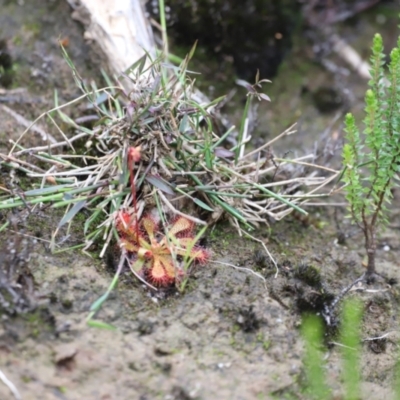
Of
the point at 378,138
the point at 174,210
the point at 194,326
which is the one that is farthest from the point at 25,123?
the point at 378,138

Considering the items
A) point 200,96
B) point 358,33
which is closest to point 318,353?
point 200,96

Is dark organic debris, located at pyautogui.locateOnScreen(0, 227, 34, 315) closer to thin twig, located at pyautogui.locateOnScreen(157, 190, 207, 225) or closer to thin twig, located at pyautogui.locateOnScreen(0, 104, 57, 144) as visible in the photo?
thin twig, located at pyautogui.locateOnScreen(157, 190, 207, 225)

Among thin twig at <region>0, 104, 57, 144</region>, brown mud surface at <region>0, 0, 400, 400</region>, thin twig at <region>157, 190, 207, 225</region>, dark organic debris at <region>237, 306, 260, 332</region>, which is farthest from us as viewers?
thin twig at <region>0, 104, 57, 144</region>

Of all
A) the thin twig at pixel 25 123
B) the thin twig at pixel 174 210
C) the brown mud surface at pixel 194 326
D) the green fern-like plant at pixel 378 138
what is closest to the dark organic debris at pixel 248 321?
the brown mud surface at pixel 194 326

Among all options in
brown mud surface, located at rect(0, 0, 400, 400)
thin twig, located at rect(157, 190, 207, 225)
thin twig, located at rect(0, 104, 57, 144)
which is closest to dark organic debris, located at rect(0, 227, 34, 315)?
brown mud surface, located at rect(0, 0, 400, 400)

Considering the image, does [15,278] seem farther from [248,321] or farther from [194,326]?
[248,321]

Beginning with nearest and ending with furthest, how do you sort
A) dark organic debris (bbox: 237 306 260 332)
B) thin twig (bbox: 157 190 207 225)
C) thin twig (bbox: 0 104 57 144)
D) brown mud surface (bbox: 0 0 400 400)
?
1. brown mud surface (bbox: 0 0 400 400)
2. dark organic debris (bbox: 237 306 260 332)
3. thin twig (bbox: 157 190 207 225)
4. thin twig (bbox: 0 104 57 144)

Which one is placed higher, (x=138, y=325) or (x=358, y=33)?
(x=358, y=33)

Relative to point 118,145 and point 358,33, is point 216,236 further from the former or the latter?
point 358,33

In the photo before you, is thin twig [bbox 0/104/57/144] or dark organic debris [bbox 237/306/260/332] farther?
thin twig [bbox 0/104/57/144]

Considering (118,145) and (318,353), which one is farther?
(118,145)
